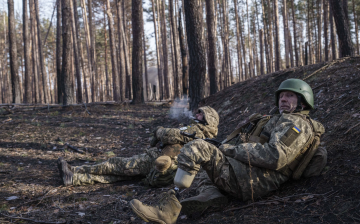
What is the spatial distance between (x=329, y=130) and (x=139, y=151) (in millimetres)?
4293

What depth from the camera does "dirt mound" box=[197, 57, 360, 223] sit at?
8.20ft

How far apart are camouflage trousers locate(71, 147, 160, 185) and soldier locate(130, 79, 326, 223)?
1.73 meters

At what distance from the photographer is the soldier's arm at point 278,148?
8.56ft

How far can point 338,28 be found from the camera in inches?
329

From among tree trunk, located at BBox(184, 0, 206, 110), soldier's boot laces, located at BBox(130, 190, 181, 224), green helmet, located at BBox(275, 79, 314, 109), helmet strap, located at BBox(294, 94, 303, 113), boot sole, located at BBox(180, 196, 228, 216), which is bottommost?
boot sole, located at BBox(180, 196, 228, 216)

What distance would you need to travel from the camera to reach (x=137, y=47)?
44.1 ft

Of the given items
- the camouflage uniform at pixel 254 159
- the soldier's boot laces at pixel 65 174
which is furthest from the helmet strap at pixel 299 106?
the soldier's boot laces at pixel 65 174

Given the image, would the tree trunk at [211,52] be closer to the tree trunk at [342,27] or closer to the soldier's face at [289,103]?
the tree trunk at [342,27]

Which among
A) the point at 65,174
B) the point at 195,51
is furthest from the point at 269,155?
the point at 195,51

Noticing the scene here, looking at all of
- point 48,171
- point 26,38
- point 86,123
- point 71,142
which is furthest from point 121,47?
point 48,171

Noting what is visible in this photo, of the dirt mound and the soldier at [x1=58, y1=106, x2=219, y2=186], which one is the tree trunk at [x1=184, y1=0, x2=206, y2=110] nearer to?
the dirt mound

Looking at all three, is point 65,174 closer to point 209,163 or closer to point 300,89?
point 209,163

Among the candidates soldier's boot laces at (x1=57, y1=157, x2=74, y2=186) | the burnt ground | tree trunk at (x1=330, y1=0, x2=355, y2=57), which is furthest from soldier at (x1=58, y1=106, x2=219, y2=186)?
tree trunk at (x1=330, y1=0, x2=355, y2=57)

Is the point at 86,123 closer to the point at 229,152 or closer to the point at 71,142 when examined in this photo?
the point at 71,142
